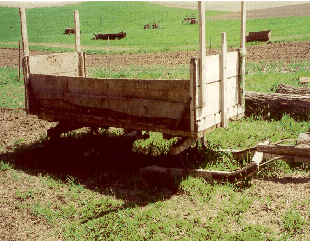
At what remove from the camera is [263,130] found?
7.39 metres

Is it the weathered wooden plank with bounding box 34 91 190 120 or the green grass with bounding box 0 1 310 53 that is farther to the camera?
the green grass with bounding box 0 1 310 53

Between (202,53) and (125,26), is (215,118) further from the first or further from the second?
(125,26)

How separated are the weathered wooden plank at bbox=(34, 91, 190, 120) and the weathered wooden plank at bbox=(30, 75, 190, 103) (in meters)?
0.07

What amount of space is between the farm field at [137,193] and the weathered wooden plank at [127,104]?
0.96 m

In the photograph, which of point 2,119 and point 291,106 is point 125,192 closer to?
point 291,106

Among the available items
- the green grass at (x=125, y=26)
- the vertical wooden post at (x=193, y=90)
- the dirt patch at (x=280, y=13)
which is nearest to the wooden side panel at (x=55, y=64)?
the vertical wooden post at (x=193, y=90)

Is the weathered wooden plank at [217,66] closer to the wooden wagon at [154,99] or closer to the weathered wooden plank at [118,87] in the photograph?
the wooden wagon at [154,99]

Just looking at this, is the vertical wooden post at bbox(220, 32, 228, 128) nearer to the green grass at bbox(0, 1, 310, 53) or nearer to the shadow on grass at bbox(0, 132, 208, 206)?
the shadow on grass at bbox(0, 132, 208, 206)

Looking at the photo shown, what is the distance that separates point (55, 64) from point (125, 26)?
43.5 metres

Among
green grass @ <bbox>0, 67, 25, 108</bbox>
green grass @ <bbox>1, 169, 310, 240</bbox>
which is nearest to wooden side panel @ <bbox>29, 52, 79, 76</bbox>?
green grass @ <bbox>1, 169, 310, 240</bbox>

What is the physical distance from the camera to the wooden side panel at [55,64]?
7.31 metres

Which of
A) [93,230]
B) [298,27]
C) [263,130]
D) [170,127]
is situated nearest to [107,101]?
[170,127]

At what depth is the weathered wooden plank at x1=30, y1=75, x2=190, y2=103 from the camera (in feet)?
17.1

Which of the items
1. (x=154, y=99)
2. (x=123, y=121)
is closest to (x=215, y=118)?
(x=154, y=99)
